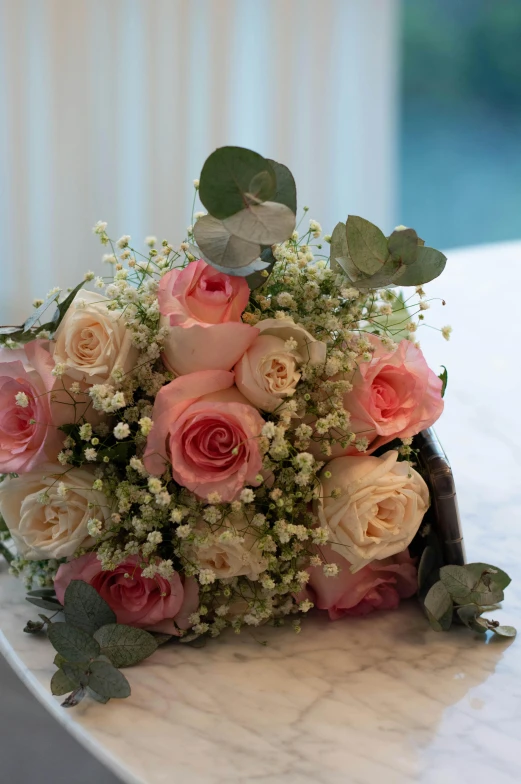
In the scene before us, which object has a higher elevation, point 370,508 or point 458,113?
point 458,113

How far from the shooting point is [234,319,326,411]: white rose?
2.22ft

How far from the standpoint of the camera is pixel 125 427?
0.68 meters

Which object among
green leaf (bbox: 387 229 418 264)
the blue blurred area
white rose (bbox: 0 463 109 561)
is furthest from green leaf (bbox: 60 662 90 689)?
the blue blurred area

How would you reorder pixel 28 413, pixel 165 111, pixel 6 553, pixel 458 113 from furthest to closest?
pixel 458 113
pixel 165 111
pixel 6 553
pixel 28 413

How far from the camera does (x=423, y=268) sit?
71cm

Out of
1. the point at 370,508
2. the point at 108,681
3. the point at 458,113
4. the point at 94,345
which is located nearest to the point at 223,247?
the point at 94,345

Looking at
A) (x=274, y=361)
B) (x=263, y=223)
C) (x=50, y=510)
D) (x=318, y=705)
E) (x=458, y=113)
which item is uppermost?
(x=458, y=113)

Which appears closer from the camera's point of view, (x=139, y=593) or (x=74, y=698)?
(x=74, y=698)

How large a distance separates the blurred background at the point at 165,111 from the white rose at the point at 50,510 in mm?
2142

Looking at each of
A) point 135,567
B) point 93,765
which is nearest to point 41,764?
point 93,765

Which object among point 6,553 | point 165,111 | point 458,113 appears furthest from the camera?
point 458,113

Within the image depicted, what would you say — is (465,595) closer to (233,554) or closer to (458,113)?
(233,554)

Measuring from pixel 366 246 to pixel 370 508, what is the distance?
0.22m

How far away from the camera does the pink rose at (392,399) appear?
72cm
